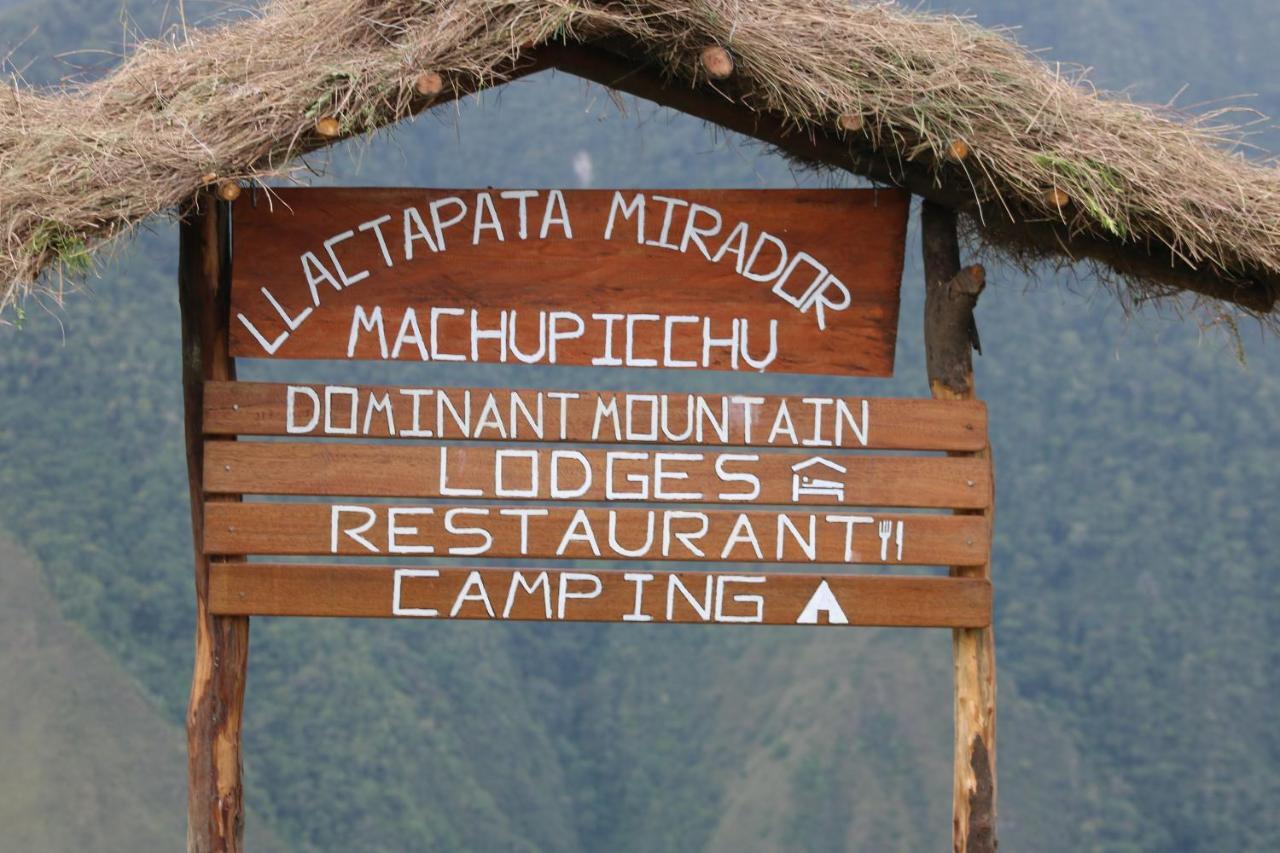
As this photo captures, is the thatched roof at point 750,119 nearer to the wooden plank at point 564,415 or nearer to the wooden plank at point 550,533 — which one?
the wooden plank at point 564,415

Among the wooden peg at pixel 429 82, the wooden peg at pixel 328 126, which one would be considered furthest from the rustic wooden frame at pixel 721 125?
the wooden peg at pixel 328 126

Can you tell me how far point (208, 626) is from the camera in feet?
19.2

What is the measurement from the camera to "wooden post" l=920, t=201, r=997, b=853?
19.4ft

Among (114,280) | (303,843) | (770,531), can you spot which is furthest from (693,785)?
(770,531)

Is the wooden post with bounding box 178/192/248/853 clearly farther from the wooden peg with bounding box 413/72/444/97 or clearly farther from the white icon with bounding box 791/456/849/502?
the white icon with bounding box 791/456/849/502

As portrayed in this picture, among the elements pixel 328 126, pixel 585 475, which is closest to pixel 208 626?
pixel 585 475

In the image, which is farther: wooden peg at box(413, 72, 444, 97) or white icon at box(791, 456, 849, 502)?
white icon at box(791, 456, 849, 502)

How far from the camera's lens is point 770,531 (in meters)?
5.83

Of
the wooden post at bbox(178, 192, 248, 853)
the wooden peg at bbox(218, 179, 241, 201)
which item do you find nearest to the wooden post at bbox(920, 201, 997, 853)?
the wooden peg at bbox(218, 179, 241, 201)

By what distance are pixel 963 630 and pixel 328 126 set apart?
2.76 metres

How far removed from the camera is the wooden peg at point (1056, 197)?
5.55 meters

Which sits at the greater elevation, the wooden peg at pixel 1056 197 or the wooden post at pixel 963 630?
the wooden peg at pixel 1056 197

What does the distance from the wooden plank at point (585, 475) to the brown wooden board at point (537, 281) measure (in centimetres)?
33

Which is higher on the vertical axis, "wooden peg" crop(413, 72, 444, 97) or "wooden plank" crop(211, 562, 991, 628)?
"wooden peg" crop(413, 72, 444, 97)
